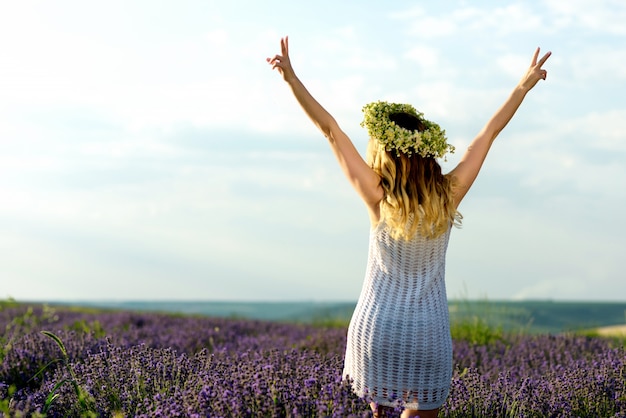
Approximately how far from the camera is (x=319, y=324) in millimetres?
11625

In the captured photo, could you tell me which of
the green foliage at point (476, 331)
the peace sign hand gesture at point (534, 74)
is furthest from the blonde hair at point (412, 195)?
the green foliage at point (476, 331)

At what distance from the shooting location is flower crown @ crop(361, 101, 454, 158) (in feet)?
10.2

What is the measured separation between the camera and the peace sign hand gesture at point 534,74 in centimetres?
380

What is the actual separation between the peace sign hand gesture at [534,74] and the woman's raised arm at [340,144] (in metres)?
1.26

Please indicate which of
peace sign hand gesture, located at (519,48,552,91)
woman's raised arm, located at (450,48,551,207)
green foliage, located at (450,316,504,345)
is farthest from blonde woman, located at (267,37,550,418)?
green foliage, located at (450,316,504,345)

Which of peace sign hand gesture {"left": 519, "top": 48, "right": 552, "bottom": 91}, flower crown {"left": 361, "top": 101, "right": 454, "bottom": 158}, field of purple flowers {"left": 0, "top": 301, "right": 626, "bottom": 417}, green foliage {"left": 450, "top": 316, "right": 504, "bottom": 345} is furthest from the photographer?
green foliage {"left": 450, "top": 316, "right": 504, "bottom": 345}

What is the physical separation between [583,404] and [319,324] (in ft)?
25.0

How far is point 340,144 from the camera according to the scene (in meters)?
3.01

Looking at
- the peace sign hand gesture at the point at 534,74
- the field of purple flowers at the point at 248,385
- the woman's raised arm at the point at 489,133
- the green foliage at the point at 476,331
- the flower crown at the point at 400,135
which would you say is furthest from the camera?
the green foliage at the point at 476,331

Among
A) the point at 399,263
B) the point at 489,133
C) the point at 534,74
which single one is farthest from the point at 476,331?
the point at 399,263

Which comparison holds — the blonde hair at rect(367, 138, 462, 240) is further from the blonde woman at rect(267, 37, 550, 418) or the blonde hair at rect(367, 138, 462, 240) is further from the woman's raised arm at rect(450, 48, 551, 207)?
the woman's raised arm at rect(450, 48, 551, 207)

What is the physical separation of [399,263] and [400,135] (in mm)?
583

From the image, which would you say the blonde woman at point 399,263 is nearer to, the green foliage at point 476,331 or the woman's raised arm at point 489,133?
the woman's raised arm at point 489,133

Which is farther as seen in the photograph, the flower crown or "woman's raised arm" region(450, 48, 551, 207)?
"woman's raised arm" region(450, 48, 551, 207)
